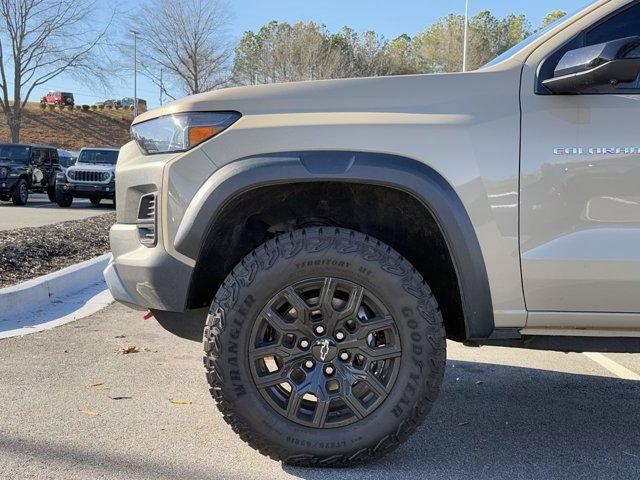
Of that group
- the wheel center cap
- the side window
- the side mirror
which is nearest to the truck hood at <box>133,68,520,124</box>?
the side mirror

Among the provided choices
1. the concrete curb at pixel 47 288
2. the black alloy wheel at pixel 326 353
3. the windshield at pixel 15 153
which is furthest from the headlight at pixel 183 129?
the windshield at pixel 15 153

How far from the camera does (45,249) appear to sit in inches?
Result: 301

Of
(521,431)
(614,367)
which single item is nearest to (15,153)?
(614,367)

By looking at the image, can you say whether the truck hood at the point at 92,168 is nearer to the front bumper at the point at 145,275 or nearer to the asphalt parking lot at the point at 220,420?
the asphalt parking lot at the point at 220,420

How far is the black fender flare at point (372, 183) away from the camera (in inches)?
102

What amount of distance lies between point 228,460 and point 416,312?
3.62ft

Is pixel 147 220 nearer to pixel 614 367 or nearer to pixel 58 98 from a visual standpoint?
pixel 614 367

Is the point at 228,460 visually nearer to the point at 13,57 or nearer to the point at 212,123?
the point at 212,123

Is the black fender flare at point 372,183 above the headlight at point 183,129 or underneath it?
underneath

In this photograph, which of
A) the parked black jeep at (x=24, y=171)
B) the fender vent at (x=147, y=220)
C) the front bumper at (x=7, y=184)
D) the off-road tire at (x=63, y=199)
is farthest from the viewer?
the off-road tire at (x=63, y=199)

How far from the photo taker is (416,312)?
104 inches

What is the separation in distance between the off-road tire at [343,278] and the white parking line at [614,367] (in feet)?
7.38

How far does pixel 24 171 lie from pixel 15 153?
2.53 ft

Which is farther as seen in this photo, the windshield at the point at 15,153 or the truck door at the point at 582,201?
the windshield at the point at 15,153
